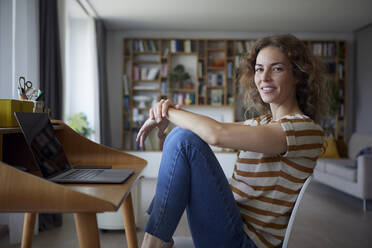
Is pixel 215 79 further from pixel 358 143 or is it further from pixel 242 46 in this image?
pixel 358 143

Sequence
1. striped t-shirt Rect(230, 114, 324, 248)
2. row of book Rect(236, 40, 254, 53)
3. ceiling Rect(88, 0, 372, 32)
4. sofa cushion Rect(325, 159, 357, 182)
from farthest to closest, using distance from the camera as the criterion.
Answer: row of book Rect(236, 40, 254, 53)
ceiling Rect(88, 0, 372, 32)
sofa cushion Rect(325, 159, 357, 182)
striped t-shirt Rect(230, 114, 324, 248)

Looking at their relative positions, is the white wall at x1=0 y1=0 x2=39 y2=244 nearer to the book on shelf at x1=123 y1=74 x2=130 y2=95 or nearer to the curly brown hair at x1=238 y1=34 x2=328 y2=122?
the curly brown hair at x1=238 y1=34 x2=328 y2=122

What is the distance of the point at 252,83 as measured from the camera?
1455 mm

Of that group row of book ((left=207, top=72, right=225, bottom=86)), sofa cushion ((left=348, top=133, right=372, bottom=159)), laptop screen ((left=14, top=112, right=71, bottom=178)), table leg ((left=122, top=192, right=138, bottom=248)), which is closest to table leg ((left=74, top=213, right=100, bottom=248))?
laptop screen ((left=14, top=112, right=71, bottom=178))

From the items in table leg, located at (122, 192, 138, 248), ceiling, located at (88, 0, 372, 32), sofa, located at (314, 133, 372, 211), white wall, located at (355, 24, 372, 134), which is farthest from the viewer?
white wall, located at (355, 24, 372, 134)

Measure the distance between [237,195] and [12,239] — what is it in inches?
74.1

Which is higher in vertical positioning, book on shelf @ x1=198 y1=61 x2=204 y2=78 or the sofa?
book on shelf @ x1=198 y1=61 x2=204 y2=78

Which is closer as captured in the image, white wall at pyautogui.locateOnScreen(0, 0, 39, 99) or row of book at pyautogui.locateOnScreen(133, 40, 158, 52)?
white wall at pyautogui.locateOnScreen(0, 0, 39, 99)

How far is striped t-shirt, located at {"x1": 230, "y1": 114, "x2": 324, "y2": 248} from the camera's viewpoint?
108 centimetres

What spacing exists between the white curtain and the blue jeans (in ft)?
12.6

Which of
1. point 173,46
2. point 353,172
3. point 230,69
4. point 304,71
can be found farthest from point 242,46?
point 304,71

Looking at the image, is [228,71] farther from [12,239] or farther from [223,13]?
[12,239]

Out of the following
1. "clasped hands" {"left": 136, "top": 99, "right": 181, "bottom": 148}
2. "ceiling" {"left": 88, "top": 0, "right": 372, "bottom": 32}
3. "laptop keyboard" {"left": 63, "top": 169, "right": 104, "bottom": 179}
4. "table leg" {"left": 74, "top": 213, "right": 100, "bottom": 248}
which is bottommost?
"table leg" {"left": 74, "top": 213, "right": 100, "bottom": 248}

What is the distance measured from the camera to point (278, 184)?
1107 mm
